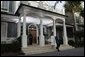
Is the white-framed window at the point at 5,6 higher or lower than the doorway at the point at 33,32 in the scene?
higher

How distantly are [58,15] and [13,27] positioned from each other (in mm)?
6896

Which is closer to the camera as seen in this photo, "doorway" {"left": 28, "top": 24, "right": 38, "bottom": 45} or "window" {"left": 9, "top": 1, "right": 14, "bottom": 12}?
"window" {"left": 9, "top": 1, "right": 14, "bottom": 12}

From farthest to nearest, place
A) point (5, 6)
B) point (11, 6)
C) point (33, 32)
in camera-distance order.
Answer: point (33, 32) < point (11, 6) < point (5, 6)

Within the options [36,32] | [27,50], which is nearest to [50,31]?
[36,32]

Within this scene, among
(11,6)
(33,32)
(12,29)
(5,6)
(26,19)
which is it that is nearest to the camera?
(26,19)

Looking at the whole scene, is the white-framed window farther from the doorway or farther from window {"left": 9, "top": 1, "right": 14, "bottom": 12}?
the doorway

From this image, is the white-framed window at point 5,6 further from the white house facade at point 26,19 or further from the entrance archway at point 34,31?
the entrance archway at point 34,31

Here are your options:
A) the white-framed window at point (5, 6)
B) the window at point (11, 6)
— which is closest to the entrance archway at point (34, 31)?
the window at point (11, 6)

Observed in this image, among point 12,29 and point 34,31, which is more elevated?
point 12,29

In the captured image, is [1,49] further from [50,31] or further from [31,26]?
[50,31]

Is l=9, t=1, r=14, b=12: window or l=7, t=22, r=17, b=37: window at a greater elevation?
l=9, t=1, r=14, b=12: window

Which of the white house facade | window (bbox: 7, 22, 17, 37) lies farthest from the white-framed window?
window (bbox: 7, 22, 17, 37)

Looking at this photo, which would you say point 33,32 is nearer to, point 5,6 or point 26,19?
point 26,19

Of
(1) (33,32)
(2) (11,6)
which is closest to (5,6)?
(2) (11,6)
